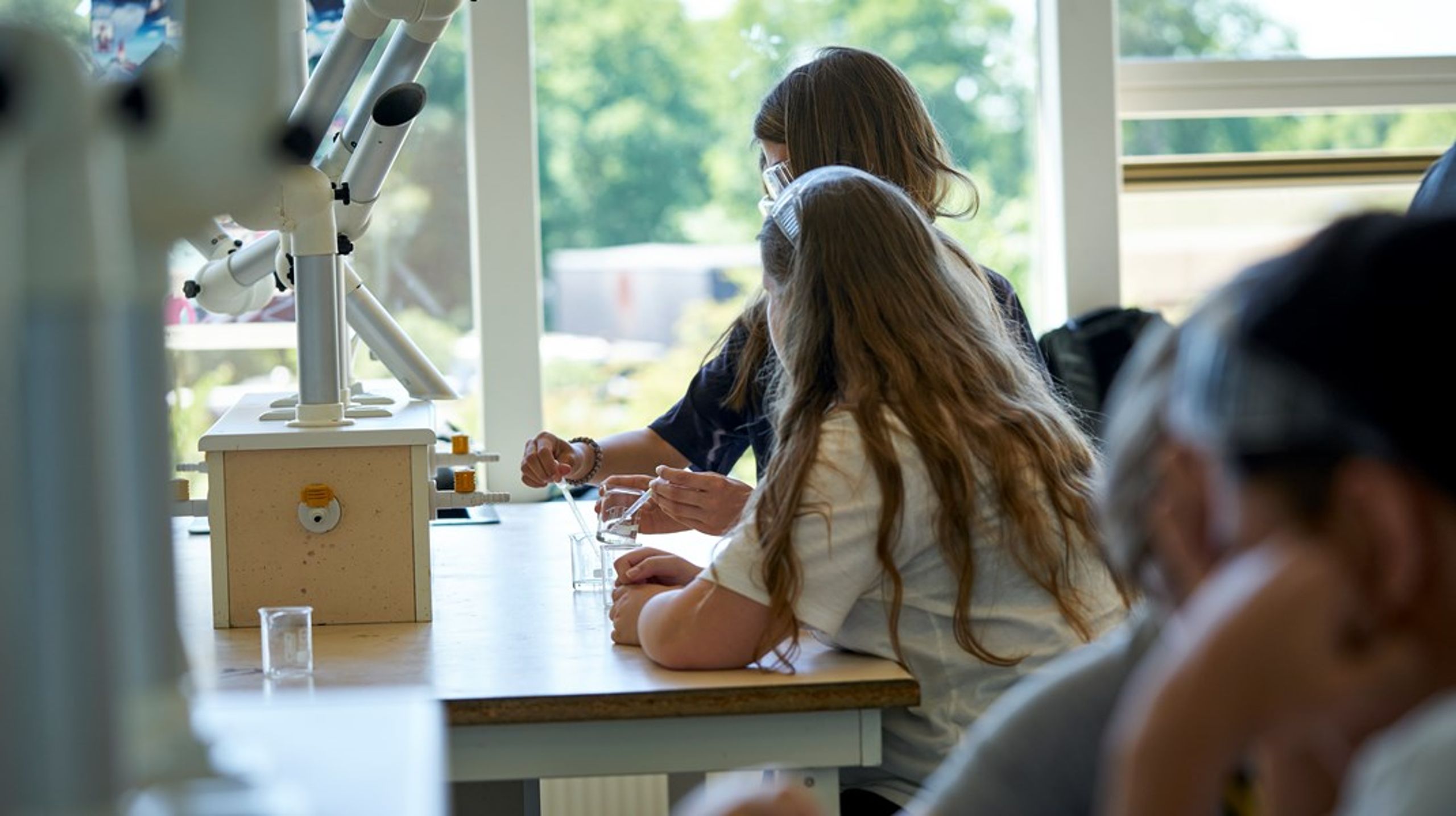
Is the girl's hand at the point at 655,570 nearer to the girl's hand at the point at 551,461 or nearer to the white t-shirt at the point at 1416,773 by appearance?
the girl's hand at the point at 551,461

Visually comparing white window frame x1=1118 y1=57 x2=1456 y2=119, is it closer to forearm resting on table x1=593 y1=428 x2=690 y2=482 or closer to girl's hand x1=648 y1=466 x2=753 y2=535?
forearm resting on table x1=593 y1=428 x2=690 y2=482

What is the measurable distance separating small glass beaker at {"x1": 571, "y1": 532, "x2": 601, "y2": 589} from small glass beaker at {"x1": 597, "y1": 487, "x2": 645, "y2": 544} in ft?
0.07

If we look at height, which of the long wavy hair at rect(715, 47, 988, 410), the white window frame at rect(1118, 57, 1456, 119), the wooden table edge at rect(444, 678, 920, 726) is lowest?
the wooden table edge at rect(444, 678, 920, 726)

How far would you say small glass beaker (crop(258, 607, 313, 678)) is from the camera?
1.64 metres

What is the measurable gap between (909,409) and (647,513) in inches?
20.8

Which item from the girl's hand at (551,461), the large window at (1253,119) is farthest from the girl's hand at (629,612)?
the large window at (1253,119)

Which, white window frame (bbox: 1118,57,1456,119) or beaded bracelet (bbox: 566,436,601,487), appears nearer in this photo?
beaded bracelet (bbox: 566,436,601,487)

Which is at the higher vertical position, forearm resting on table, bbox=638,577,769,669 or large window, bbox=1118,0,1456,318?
large window, bbox=1118,0,1456,318

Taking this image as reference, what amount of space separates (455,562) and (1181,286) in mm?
2083

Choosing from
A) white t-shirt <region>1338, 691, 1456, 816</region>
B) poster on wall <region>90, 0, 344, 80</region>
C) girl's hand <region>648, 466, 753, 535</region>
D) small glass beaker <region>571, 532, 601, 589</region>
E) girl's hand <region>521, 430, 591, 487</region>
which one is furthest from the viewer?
poster on wall <region>90, 0, 344, 80</region>

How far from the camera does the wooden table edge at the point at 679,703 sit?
1526mm

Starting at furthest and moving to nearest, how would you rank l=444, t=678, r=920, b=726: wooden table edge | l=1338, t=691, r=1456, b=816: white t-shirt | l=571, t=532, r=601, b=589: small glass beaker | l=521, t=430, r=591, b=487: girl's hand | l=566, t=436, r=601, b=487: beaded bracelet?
l=566, t=436, r=601, b=487: beaded bracelet → l=521, t=430, r=591, b=487: girl's hand → l=571, t=532, r=601, b=589: small glass beaker → l=444, t=678, r=920, b=726: wooden table edge → l=1338, t=691, r=1456, b=816: white t-shirt

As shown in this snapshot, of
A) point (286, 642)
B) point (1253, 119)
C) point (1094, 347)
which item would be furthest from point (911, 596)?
point (1253, 119)

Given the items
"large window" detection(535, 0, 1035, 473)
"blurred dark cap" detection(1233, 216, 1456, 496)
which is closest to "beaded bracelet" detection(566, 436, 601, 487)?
"large window" detection(535, 0, 1035, 473)
